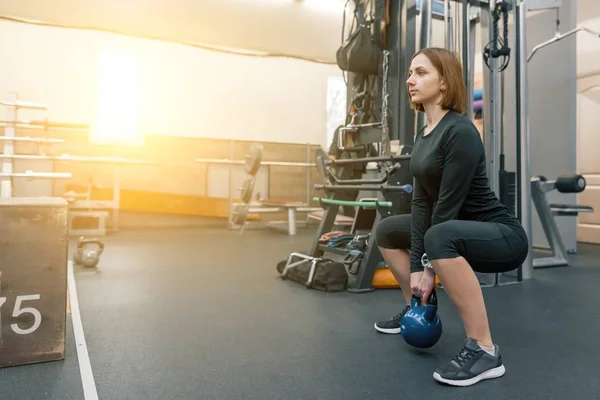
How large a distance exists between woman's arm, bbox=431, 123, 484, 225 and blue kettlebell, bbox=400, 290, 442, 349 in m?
0.32

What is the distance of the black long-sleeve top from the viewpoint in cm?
137

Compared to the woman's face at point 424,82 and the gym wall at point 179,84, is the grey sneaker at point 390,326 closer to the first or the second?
the woman's face at point 424,82

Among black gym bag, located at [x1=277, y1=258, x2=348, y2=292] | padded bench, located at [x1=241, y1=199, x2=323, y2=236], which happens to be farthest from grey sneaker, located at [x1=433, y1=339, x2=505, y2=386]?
padded bench, located at [x1=241, y1=199, x2=323, y2=236]

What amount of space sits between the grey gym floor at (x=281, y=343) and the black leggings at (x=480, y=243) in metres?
0.37

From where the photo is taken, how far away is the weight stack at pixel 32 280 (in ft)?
4.53

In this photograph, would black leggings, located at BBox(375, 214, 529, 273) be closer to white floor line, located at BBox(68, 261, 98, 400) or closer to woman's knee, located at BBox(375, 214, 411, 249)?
woman's knee, located at BBox(375, 214, 411, 249)

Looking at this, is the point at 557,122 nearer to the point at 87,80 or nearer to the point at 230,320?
the point at 230,320

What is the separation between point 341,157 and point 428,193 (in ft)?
5.70

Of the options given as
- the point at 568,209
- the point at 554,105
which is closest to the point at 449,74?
the point at 568,209

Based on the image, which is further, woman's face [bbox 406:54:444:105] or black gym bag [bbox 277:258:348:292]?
black gym bag [bbox 277:258:348:292]

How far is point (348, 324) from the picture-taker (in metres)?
1.93

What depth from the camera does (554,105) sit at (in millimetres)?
4340

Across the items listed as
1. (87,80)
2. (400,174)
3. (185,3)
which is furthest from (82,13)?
(400,174)

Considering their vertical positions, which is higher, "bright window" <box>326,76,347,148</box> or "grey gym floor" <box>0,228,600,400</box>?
"bright window" <box>326,76,347,148</box>
